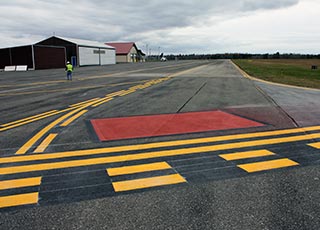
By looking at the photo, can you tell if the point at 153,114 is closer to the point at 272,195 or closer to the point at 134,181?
the point at 134,181

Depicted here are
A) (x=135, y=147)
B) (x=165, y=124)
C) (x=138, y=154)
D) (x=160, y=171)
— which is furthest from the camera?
(x=165, y=124)

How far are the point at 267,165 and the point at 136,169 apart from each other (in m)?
2.19

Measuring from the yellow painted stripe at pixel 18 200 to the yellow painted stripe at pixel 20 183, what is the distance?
302 millimetres

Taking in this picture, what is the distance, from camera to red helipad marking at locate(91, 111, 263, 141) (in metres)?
6.83

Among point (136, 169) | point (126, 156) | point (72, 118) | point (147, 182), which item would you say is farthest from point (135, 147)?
point (72, 118)

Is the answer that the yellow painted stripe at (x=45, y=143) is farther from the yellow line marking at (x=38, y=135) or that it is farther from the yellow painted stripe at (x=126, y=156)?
the yellow painted stripe at (x=126, y=156)

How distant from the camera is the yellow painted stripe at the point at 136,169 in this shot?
448 cm

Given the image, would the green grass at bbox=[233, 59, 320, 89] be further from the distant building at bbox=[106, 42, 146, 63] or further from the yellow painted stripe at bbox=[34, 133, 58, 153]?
the distant building at bbox=[106, 42, 146, 63]

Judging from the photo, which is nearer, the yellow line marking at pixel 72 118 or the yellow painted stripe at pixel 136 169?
the yellow painted stripe at pixel 136 169

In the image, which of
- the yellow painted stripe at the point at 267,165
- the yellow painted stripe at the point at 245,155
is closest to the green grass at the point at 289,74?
the yellow painted stripe at the point at 245,155

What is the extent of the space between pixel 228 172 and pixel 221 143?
5.02 feet

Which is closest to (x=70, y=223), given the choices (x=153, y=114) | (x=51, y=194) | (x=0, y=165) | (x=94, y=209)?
(x=94, y=209)

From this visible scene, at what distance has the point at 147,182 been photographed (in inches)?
163

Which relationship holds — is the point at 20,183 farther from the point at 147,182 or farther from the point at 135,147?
the point at 135,147
